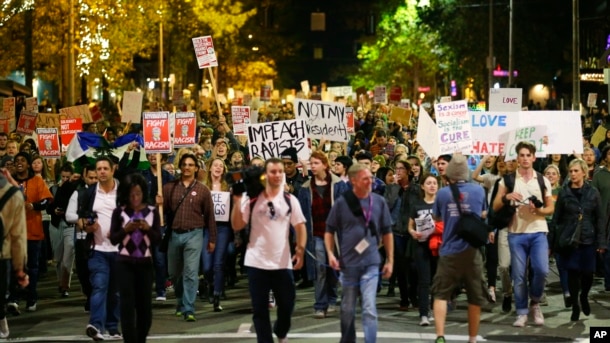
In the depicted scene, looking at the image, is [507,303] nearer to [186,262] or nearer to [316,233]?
[316,233]

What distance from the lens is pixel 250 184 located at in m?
10.5

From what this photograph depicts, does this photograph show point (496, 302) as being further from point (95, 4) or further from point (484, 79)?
point (484, 79)

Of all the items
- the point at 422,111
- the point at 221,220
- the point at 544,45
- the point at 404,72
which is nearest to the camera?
the point at 221,220

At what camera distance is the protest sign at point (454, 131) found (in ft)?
47.8

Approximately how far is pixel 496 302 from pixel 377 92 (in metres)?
21.5

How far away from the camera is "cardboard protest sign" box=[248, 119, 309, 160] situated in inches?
606

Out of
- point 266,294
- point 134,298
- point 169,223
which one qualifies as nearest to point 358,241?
point 266,294

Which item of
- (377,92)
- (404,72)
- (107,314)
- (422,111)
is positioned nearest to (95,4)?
(377,92)

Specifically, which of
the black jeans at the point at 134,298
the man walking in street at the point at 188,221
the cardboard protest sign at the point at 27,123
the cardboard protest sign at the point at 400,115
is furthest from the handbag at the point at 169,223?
the cardboard protest sign at the point at 400,115

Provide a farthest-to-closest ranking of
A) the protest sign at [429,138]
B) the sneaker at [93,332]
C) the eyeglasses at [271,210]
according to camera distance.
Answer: the protest sign at [429,138] < the sneaker at [93,332] < the eyeglasses at [271,210]

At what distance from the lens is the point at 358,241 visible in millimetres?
10469

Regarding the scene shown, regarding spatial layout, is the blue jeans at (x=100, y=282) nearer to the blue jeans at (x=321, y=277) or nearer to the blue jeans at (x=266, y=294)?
the blue jeans at (x=266, y=294)

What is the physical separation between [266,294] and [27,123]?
13.3 meters

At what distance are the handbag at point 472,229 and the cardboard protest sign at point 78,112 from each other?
13.1m
